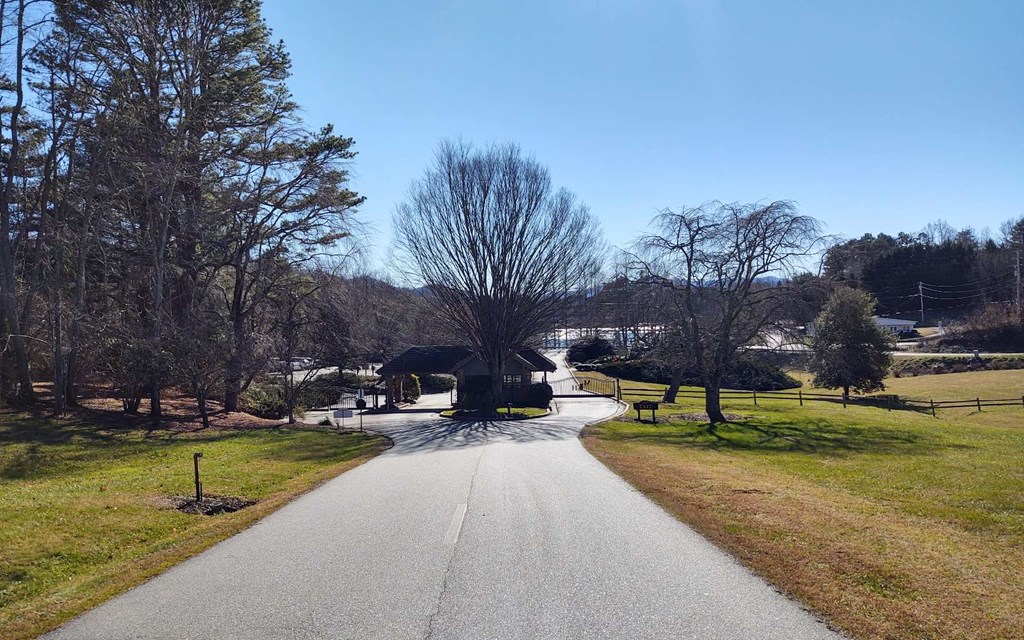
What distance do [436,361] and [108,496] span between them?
39.1m

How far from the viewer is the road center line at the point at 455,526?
344 inches

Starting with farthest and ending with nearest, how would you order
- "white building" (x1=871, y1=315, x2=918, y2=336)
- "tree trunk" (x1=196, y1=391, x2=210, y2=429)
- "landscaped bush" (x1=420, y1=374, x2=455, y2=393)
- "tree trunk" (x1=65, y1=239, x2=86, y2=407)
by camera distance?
"white building" (x1=871, y1=315, x2=918, y2=336), "landscaped bush" (x1=420, y1=374, x2=455, y2=393), "tree trunk" (x1=196, y1=391, x2=210, y2=429), "tree trunk" (x1=65, y1=239, x2=86, y2=407)

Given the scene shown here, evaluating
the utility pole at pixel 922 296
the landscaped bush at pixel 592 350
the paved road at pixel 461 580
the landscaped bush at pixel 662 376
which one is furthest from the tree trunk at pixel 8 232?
the utility pole at pixel 922 296

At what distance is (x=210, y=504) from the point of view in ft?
40.5

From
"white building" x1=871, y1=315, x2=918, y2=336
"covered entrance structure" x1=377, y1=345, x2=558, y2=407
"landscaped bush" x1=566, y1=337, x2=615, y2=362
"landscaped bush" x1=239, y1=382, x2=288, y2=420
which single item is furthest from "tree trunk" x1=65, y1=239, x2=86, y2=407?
"white building" x1=871, y1=315, x2=918, y2=336

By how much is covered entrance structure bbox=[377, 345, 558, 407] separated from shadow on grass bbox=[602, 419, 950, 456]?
1698 centimetres

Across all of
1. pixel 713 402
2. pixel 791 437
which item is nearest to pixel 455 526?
pixel 791 437

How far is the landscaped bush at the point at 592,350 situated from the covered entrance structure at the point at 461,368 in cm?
2761

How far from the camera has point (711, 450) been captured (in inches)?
907

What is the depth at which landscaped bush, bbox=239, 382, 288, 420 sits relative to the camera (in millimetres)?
35312

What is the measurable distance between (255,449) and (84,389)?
14.6 m

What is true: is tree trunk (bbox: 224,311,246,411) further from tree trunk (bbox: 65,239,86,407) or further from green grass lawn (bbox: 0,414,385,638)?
tree trunk (bbox: 65,239,86,407)

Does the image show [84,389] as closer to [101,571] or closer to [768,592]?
[101,571]

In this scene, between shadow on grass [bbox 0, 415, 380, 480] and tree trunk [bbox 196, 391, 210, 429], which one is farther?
tree trunk [bbox 196, 391, 210, 429]
